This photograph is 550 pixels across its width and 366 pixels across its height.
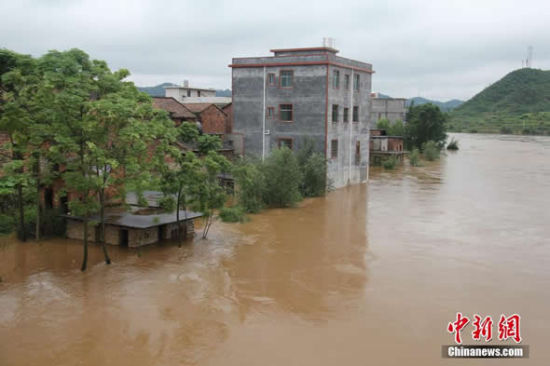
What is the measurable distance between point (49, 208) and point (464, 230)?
1764 centimetres

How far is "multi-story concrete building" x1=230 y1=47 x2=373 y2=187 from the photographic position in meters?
32.0

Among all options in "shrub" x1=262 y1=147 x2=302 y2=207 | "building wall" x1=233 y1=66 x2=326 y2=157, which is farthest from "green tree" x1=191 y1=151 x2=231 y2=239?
"building wall" x1=233 y1=66 x2=326 y2=157

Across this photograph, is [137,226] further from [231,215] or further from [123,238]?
[231,215]

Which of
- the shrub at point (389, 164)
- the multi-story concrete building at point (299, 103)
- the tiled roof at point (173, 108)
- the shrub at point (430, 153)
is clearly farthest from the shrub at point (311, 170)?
the shrub at point (430, 153)

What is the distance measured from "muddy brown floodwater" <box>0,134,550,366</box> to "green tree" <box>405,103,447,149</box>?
41955mm

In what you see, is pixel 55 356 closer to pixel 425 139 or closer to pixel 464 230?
pixel 464 230

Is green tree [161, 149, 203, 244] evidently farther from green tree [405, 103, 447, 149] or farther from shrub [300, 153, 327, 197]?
green tree [405, 103, 447, 149]

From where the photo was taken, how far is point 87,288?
15.0 meters

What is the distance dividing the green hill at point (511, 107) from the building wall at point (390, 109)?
5064cm

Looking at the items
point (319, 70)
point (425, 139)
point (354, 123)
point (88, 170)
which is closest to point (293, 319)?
point (88, 170)

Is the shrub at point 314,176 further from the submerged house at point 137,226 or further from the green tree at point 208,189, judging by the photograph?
the green tree at point 208,189

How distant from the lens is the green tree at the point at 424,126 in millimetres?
66312

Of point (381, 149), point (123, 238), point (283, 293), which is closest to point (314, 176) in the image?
point (123, 238)

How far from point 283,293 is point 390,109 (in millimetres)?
67447
